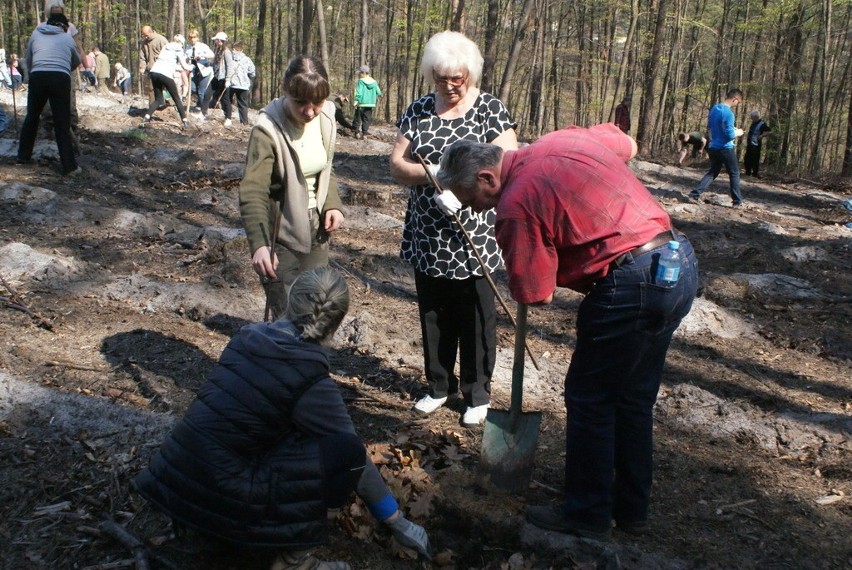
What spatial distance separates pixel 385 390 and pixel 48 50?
659cm

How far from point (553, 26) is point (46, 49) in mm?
28381

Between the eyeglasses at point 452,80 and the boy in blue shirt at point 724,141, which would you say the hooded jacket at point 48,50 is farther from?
the boy in blue shirt at point 724,141

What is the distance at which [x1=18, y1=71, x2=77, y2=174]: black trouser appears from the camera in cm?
833

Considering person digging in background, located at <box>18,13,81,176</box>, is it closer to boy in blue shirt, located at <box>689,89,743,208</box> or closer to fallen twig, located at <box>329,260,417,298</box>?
fallen twig, located at <box>329,260,417,298</box>

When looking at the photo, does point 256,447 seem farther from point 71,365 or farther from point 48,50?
point 48,50

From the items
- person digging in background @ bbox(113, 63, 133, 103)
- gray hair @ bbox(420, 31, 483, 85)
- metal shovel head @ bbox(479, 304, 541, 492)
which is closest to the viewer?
metal shovel head @ bbox(479, 304, 541, 492)

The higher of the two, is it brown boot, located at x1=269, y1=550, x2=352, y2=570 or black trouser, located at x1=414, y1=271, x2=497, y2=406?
black trouser, located at x1=414, y1=271, x2=497, y2=406

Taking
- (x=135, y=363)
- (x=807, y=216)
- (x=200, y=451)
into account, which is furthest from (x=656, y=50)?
(x=200, y=451)

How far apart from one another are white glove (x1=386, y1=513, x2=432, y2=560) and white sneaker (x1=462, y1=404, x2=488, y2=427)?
3.93 ft

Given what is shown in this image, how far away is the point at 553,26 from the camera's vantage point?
32.9m

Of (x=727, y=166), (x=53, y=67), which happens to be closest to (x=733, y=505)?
(x=53, y=67)

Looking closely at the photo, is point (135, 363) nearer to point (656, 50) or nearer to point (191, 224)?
point (191, 224)

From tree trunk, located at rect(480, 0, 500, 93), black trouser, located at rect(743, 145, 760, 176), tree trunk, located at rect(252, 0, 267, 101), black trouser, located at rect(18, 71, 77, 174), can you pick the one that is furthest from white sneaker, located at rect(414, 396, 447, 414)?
tree trunk, located at rect(252, 0, 267, 101)

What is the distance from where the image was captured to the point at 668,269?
2.52 m
